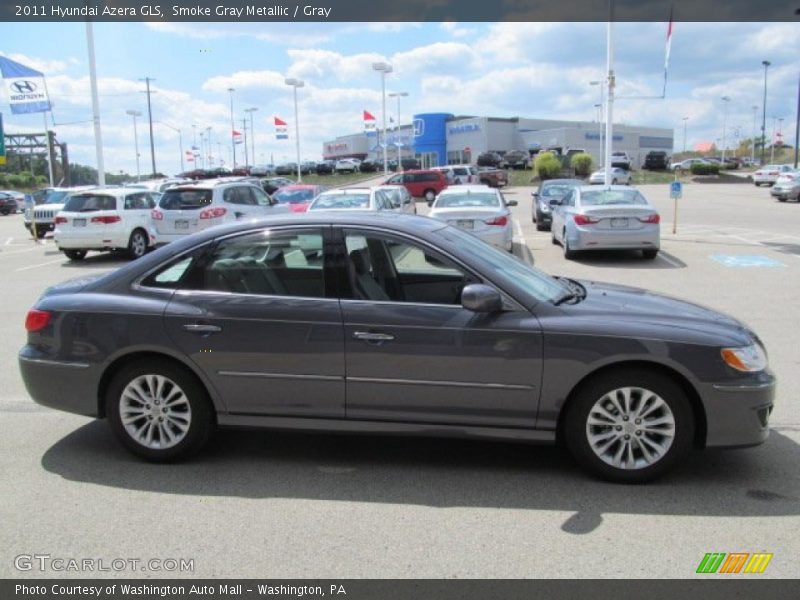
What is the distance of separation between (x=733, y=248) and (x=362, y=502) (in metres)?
14.2

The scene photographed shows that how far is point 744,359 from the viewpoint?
165 inches

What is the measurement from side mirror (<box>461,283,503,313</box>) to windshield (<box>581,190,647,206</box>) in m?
10.8

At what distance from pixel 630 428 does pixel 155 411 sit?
295cm

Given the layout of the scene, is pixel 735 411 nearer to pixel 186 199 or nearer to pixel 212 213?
pixel 212 213

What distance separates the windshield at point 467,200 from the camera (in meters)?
15.1

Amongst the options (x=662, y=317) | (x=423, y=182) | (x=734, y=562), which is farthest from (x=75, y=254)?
(x=423, y=182)

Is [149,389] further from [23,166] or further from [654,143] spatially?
[23,166]

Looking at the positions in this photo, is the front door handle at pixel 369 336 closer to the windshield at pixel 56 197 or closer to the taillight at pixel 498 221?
the taillight at pixel 498 221

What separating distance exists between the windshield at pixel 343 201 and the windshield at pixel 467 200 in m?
1.66

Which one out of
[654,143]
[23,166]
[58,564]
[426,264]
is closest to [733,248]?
[426,264]

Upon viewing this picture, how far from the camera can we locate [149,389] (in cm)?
462

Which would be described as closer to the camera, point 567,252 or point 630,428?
point 630,428

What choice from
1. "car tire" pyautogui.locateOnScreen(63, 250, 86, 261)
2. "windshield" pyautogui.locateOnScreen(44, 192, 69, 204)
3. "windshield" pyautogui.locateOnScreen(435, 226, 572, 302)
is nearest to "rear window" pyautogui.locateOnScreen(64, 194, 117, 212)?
"car tire" pyautogui.locateOnScreen(63, 250, 86, 261)

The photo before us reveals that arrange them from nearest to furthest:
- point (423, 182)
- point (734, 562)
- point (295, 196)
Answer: point (734, 562) → point (295, 196) → point (423, 182)
